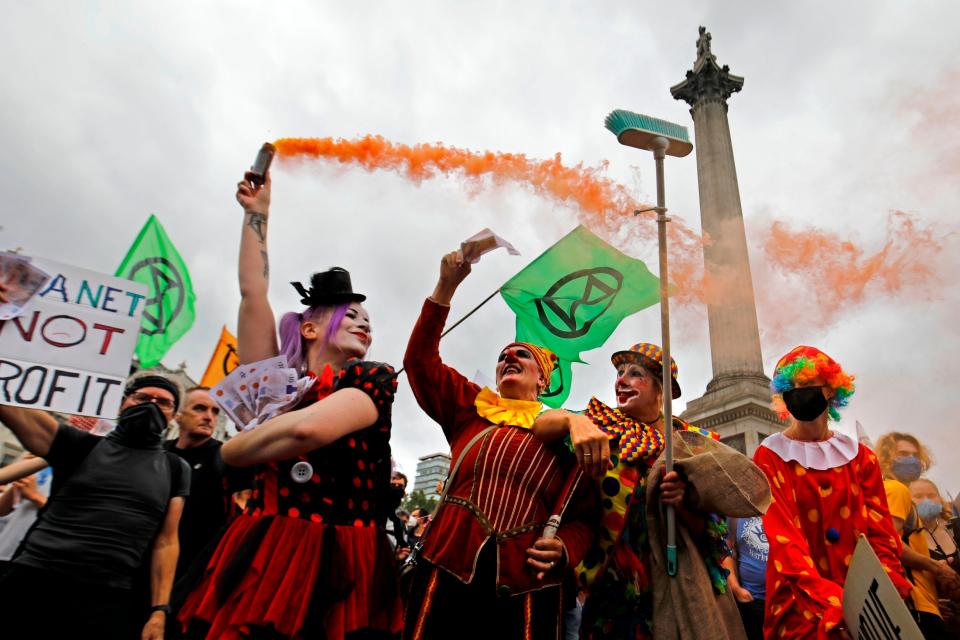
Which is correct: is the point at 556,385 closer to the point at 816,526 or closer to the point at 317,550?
the point at 816,526

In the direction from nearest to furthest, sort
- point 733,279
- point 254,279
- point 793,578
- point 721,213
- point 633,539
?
1. point 254,279
2. point 793,578
3. point 633,539
4. point 733,279
5. point 721,213

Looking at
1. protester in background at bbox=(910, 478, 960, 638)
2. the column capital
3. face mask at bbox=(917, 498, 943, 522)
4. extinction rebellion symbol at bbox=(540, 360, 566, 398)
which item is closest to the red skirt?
extinction rebellion symbol at bbox=(540, 360, 566, 398)

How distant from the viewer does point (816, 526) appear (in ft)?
11.7

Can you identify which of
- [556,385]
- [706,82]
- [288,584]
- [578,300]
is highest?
[706,82]

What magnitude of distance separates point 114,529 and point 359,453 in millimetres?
1632

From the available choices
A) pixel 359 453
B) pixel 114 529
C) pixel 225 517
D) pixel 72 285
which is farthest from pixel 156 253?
pixel 359 453

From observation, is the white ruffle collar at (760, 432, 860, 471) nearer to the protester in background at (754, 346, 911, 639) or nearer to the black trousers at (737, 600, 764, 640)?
the protester in background at (754, 346, 911, 639)

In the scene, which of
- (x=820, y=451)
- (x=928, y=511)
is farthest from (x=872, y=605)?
(x=928, y=511)

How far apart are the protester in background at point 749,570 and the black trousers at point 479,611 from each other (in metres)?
2.43

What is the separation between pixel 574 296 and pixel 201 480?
2634 mm

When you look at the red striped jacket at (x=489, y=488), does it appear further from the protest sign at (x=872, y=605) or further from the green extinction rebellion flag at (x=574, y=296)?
the protest sign at (x=872, y=605)

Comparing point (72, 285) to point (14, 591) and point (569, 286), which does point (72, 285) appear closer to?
point (14, 591)

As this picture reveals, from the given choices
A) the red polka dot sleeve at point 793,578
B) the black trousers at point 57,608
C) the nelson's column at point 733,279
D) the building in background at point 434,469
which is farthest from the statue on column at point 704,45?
the black trousers at point 57,608

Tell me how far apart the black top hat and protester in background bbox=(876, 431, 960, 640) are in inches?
152
